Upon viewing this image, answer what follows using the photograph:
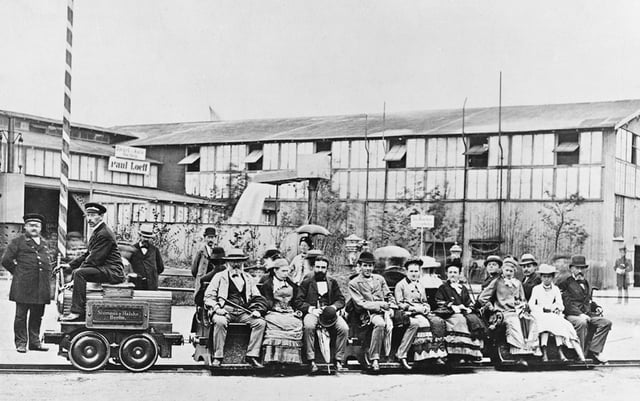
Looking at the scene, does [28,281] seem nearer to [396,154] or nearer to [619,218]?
[396,154]

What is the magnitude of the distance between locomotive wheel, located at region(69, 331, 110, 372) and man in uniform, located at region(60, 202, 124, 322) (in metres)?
0.33

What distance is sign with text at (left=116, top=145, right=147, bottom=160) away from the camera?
359 inches

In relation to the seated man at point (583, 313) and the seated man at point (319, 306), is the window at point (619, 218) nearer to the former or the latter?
the seated man at point (583, 313)

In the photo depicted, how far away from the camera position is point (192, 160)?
9.90 meters

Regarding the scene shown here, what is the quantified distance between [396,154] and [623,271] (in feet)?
12.3

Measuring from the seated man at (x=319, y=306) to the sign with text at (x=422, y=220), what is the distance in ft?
15.5

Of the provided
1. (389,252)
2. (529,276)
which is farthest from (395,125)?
(529,276)

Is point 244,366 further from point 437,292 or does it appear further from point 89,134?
point 89,134

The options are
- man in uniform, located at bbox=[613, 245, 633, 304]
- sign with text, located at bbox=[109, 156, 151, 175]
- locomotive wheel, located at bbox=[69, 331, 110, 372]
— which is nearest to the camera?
locomotive wheel, located at bbox=[69, 331, 110, 372]

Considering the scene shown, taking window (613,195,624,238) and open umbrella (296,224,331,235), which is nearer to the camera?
open umbrella (296,224,331,235)

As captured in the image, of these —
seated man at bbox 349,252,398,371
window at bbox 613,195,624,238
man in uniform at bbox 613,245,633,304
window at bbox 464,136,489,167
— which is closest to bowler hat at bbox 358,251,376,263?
seated man at bbox 349,252,398,371

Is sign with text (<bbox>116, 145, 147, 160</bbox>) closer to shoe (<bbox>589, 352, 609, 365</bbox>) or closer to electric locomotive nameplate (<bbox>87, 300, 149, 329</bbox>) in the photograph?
electric locomotive nameplate (<bbox>87, 300, 149, 329</bbox>)

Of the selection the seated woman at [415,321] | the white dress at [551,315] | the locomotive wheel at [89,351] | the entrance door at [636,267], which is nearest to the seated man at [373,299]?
the seated woman at [415,321]

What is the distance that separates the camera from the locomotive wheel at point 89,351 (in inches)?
253
